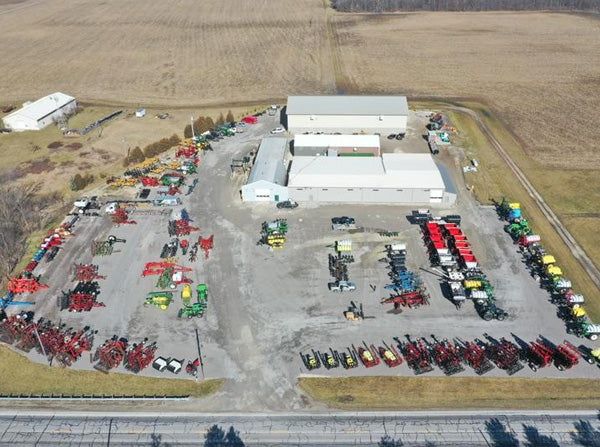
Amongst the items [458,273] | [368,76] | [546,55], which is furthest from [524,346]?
[546,55]

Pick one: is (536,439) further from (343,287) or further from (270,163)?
(270,163)

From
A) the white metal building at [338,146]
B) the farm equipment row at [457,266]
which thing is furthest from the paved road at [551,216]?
the white metal building at [338,146]

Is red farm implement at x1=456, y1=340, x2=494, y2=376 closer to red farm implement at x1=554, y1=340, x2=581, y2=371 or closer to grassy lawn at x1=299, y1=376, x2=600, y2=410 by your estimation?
grassy lawn at x1=299, y1=376, x2=600, y2=410

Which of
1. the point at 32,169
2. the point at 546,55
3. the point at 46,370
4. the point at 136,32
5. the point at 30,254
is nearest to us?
the point at 46,370

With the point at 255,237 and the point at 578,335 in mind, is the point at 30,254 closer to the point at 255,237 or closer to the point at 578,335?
the point at 255,237

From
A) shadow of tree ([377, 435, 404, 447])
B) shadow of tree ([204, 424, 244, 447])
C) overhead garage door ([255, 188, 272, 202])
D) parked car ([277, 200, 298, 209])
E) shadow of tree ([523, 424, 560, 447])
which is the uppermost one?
overhead garage door ([255, 188, 272, 202])

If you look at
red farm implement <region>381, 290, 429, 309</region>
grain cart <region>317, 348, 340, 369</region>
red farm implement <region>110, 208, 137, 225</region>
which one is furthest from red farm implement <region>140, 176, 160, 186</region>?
grain cart <region>317, 348, 340, 369</region>

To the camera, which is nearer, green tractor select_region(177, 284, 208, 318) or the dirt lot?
green tractor select_region(177, 284, 208, 318)
